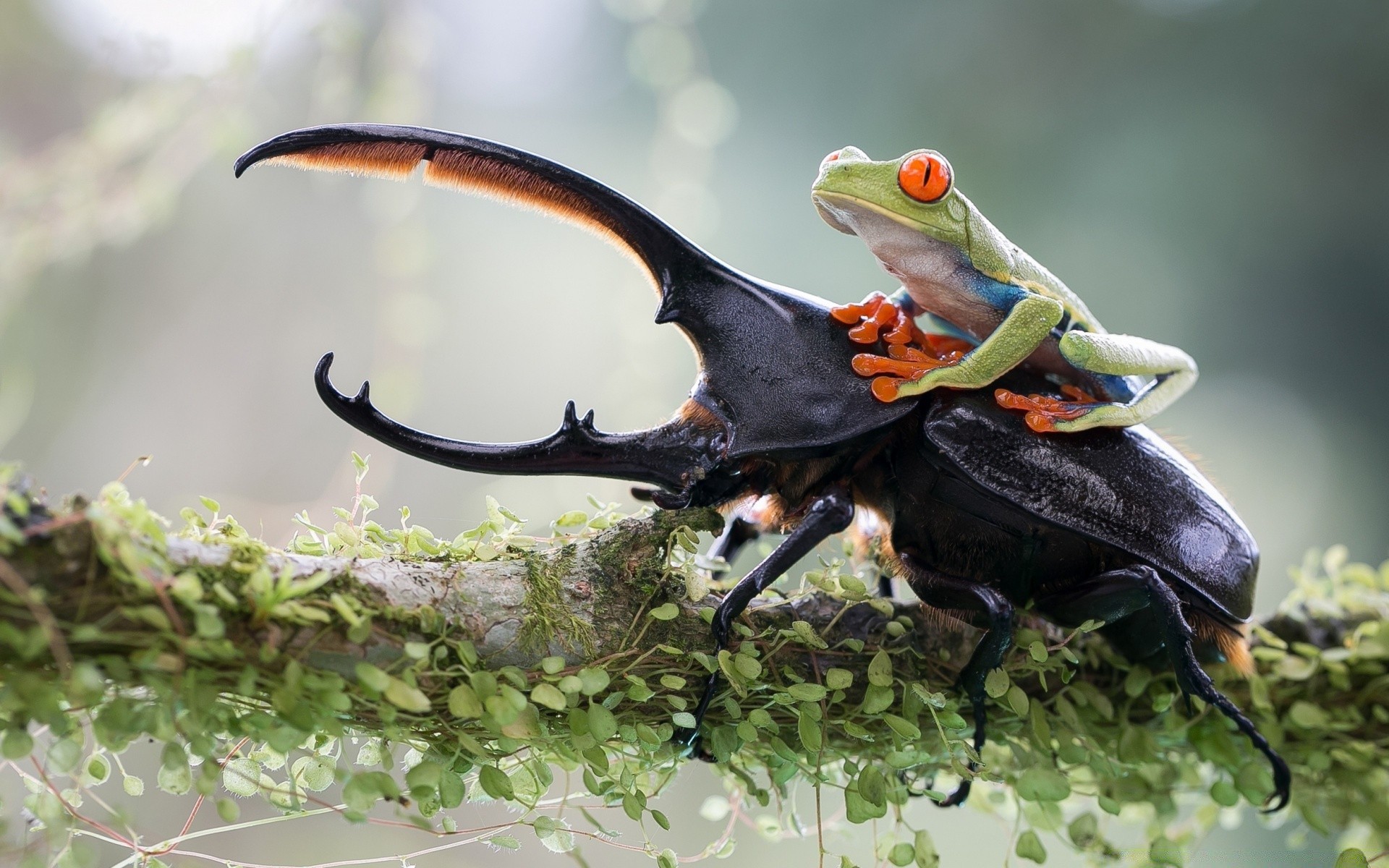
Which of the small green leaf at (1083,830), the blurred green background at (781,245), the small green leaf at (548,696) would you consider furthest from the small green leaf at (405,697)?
the blurred green background at (781,245)

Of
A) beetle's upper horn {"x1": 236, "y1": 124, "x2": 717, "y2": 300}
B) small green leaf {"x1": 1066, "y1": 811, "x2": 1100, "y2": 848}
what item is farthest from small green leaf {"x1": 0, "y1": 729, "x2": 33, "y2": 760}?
small green leaf {"x1": 1066, "y1": 811, "x2": 1100, "y2": 848}

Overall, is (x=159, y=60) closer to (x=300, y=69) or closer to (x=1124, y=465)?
(x=300, y=69)

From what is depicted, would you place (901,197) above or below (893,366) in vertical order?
above

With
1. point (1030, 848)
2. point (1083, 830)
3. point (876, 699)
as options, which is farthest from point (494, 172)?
point (1083, 830)

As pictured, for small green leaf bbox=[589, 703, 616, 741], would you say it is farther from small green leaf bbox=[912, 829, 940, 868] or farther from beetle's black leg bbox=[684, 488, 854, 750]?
small green leaf bbox=[912, 829, 940, 868]

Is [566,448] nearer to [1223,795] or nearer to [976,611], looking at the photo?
[976,611]

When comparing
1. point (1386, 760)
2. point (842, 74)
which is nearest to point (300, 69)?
point (842, 74)
